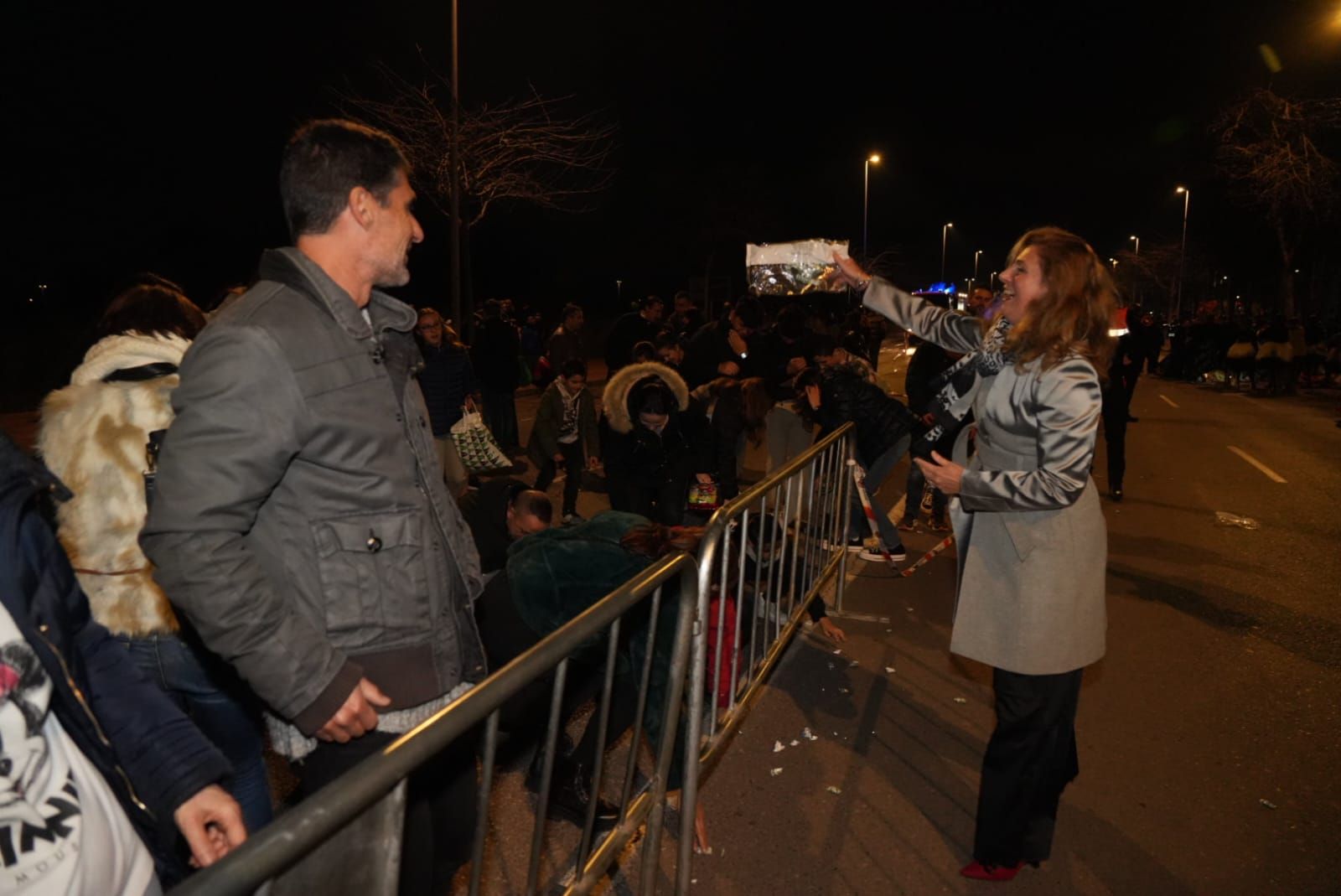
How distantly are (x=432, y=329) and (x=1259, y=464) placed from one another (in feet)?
32.7

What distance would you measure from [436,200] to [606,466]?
13854mm

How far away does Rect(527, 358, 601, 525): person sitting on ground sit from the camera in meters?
8.41

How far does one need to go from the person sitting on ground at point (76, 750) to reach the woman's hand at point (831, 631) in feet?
13.1

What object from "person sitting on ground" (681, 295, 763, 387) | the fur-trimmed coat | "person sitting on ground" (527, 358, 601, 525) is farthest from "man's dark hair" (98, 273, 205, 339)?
"person sitting on ground" (681, 295, 763, 387)

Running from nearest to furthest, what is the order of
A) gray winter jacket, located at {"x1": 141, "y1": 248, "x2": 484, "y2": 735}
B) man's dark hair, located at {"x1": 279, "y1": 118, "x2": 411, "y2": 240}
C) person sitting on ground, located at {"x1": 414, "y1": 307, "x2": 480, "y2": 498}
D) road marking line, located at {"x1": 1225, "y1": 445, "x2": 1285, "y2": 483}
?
gray winter jacket, located at {"x1": 141, "y1": 248, "x2": 484, "y2": 735} → man's dark hair, located at {"x1": 279, "y1": 118, "x2": 411, "y2": 240} → person sitting on ground, located at {"x1": 414, "y1": 307, "x2": 480, "y2": 498} → road marking line, located at {"x1": 1225, "y1": 445, "x2": 1285, "y2": 483}

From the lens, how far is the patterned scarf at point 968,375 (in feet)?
10.6

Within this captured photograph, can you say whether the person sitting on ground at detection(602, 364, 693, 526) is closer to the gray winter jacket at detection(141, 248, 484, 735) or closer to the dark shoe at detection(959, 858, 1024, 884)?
the dark shoe at detection(959, 858, 1024, 884)

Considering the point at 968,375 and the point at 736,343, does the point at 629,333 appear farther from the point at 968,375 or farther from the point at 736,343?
the point at 968,375

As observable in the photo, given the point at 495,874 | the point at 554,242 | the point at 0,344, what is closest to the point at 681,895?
the point at 495,874

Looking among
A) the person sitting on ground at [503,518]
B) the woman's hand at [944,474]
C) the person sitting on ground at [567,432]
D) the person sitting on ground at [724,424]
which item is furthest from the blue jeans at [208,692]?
the person sitting on ground at [567,432]

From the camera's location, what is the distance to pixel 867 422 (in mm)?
7254

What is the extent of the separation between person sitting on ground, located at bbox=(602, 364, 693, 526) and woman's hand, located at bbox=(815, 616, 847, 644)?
1.51 metres

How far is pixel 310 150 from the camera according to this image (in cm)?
211

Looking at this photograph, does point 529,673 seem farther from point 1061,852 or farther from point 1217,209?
point 1217,209
